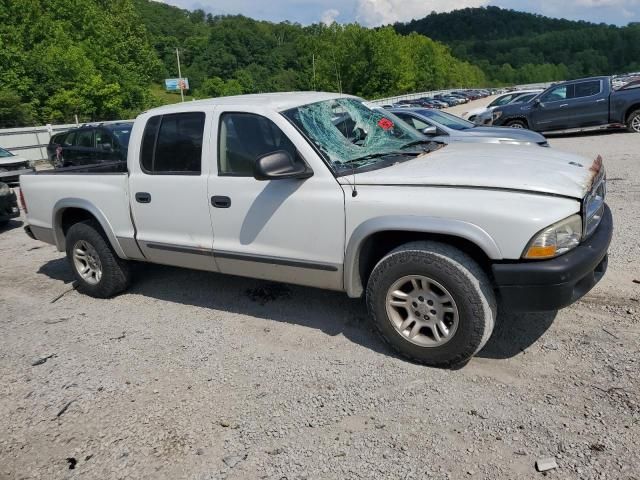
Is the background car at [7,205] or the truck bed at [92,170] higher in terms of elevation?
the truck bed at [92,170]

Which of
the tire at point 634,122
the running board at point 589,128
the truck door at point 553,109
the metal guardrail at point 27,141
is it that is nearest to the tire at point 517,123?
the truck door at point 553,109

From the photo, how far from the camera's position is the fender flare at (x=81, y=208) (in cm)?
485

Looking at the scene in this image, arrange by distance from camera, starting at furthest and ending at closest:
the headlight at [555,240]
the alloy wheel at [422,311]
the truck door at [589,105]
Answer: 1. the truck door at [589,105]
2. the alloy wheel at [422,311]
3. the headlight at [555,240]

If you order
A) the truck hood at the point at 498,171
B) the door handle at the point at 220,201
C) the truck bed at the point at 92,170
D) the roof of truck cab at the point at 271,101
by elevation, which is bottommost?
the door handle at the point at 220,201

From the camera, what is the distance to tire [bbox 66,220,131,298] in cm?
502

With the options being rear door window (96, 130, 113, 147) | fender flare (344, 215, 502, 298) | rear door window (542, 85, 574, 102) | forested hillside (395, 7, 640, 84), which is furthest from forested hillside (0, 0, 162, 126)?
forested hillside (395, 7, 640, 84)

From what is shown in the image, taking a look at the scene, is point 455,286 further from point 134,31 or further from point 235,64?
point 235,64

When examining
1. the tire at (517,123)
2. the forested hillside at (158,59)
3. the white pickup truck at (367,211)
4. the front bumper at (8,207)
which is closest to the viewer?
the white pickup truck at (367,211)

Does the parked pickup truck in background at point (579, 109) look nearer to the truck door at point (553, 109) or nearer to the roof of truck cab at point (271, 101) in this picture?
the truck door at point (553, 109)

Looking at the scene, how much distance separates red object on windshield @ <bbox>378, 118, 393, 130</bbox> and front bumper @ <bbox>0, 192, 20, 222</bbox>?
732 cm

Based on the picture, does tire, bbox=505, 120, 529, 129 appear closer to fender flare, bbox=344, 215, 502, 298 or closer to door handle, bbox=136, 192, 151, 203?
door handle, bbox=136, 192, 151, 203

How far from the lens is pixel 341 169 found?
3586mm

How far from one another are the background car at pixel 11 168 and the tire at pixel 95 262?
333 inches

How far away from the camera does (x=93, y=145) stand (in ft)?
41.7
